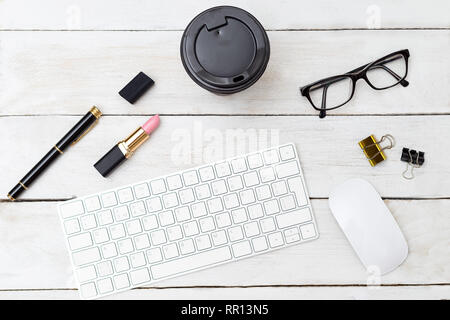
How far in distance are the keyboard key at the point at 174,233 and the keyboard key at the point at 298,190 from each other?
0.75ft

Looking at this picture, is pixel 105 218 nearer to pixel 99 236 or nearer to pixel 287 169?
pixel 99 236

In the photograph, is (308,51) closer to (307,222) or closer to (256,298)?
(307,222)

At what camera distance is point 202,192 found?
0.81 m

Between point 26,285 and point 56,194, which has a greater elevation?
point 56,194

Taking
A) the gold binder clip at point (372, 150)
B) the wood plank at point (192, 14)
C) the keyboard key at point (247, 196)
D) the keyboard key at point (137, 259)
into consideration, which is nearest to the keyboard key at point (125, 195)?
the keyboard key at point (137, 259)

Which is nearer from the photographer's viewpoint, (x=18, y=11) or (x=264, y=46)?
(x=264, y=46)

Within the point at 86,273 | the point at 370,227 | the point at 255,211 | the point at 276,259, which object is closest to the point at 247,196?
the point at 255,211

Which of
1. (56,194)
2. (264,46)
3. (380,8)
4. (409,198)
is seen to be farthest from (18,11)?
(409,198)

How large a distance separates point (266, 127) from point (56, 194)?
Result: 0.43 meters

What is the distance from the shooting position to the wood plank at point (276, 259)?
810 mm

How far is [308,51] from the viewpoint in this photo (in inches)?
32.9

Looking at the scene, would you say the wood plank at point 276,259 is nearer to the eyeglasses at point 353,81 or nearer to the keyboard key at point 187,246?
the keyboard key at point 187,246

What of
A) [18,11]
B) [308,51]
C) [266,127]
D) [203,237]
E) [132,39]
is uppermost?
[18,11]

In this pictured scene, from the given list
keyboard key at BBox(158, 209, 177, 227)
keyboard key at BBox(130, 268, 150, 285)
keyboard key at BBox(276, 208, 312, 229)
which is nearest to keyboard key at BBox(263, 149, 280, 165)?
keyboard key at BBox(276, 208, 312, 229)
